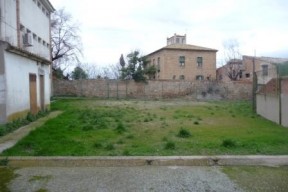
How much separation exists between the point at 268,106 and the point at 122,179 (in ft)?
35.7

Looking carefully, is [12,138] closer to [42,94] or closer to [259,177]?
[259,177]

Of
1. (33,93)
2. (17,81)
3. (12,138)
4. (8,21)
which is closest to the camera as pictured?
(12,138)

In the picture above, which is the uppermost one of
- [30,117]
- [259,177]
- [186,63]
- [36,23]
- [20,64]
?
[36,23]

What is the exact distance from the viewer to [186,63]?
172ft

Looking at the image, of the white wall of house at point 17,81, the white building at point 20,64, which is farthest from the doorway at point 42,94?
the white wall of house at point 17,81

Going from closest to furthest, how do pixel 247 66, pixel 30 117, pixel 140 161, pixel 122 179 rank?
1. pixel 122 179
2. pixel 140 161
3. pixel 30 117
4. pixel 247 66

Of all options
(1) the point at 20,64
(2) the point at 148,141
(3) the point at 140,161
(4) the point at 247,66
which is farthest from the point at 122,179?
(4) the point at 247,66

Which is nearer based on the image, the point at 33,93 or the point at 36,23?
the point at 33,93

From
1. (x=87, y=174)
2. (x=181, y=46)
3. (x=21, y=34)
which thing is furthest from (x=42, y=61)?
(x=181, y=46)

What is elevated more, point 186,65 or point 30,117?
point 186,65

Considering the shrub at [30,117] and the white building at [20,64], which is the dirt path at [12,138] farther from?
the shrub at [30,117]

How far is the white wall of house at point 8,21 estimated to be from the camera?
15764mm

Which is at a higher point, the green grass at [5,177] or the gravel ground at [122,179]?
the green grass at [5,177]

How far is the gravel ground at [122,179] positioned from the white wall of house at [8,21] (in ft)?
35.6
